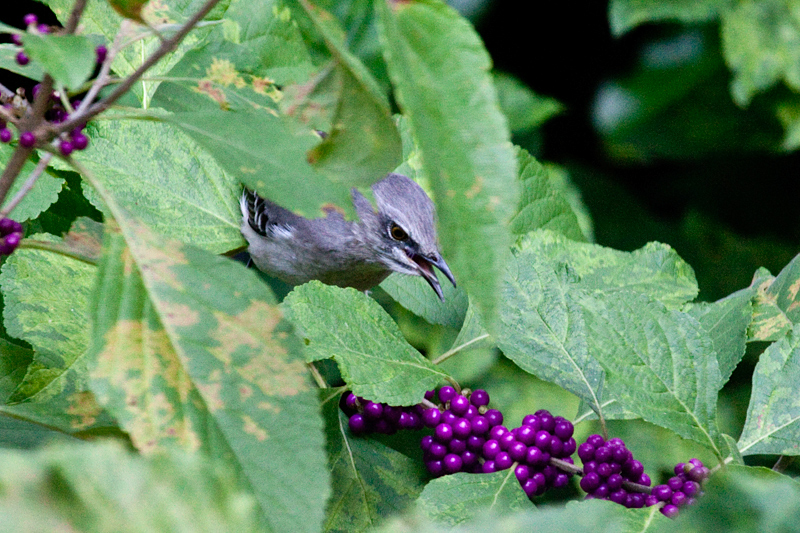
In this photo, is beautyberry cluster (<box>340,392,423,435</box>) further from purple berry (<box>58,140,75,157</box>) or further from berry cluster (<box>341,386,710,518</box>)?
purple berry (<box>58,140,75,157</box>)

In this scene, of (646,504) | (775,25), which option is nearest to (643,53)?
(775,25)

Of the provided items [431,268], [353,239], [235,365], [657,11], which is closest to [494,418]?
[235,365]

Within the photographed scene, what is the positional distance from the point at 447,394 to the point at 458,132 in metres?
0.67

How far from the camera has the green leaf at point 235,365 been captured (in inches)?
24.3

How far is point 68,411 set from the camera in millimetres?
787

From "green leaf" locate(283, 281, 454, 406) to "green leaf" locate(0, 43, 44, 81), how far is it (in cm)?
41

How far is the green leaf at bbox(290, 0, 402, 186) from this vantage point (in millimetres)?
612

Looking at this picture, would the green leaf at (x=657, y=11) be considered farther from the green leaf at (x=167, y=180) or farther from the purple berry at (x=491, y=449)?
the purple berry at (x=491, y=449)

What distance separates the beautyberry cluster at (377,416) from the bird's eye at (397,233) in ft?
3.66

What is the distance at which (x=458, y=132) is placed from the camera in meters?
0.57

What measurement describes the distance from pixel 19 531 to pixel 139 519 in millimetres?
57

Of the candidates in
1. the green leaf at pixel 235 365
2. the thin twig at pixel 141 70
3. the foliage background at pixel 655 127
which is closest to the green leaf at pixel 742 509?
the green leaf at pixel 235 365

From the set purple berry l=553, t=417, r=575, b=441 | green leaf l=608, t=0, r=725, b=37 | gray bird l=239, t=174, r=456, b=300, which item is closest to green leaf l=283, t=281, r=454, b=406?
purple berry l=553, t=417, r=575, b=441

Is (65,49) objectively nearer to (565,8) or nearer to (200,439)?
(200,439)
